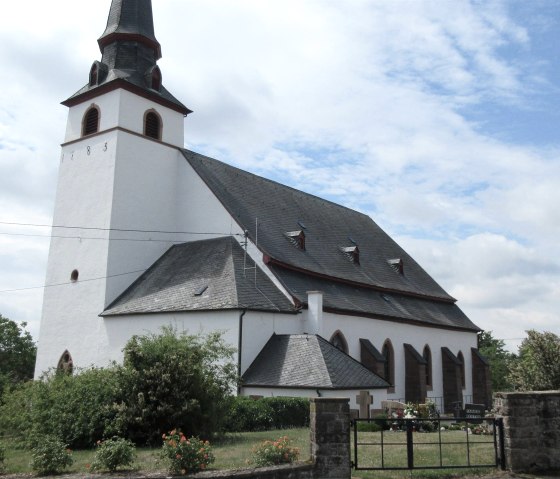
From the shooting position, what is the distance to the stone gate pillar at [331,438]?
10992 mm

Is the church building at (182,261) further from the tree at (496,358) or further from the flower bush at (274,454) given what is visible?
the tree at (496,358)

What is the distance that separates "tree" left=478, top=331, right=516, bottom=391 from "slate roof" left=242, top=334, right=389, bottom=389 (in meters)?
42.4

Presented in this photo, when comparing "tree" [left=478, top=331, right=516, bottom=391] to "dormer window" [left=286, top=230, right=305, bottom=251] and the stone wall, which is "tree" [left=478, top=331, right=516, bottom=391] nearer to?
"dormer window" [left=286, top=230, right=305, bottom=251]

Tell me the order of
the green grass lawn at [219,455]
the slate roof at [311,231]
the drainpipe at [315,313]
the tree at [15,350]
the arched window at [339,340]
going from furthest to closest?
the tree at [15,350]
the slate roof at [311,231]
the arched window at [339,340]
the drainpipe at [315,313]
the green grass lawn at [219,455]

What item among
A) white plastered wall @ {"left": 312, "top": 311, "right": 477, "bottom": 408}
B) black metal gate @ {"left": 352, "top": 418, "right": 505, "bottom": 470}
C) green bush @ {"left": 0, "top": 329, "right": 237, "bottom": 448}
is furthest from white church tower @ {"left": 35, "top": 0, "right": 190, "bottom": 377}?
black metal gate @ {"left": 352, "top": 418, "right": 505, "bottom": 470}

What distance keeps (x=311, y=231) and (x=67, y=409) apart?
829 inches

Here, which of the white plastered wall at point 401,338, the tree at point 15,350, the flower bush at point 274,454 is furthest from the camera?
the tree at point 15,350

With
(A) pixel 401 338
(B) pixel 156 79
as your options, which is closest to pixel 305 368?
(A) pixel 401 338

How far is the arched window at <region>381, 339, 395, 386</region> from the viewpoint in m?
32.3

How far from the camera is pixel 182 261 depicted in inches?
1157

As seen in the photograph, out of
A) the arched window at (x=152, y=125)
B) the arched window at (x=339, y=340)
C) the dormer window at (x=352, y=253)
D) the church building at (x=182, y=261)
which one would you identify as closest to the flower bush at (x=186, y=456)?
the church building at (x=182, y=261)

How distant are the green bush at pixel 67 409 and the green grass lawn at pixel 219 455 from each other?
0.68m

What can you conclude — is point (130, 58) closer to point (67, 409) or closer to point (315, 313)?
point (315, 313)

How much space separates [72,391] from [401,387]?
68.9 feet
